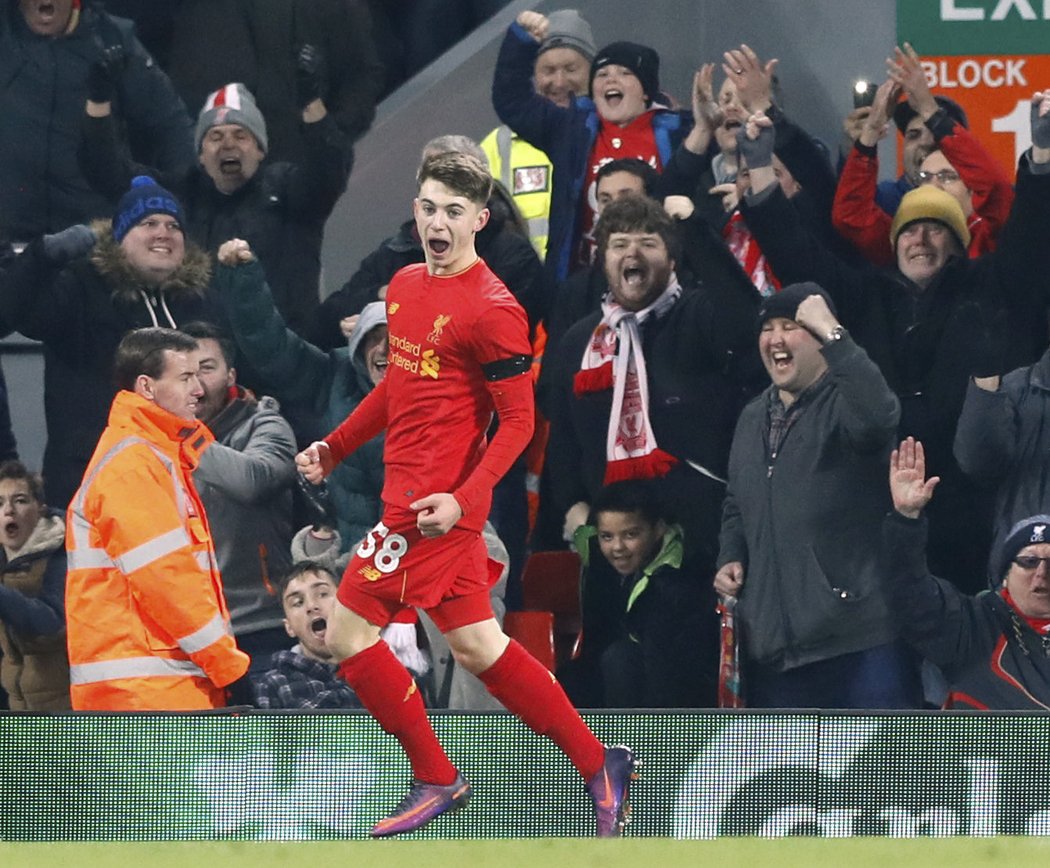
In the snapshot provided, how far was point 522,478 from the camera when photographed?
26.5 ft

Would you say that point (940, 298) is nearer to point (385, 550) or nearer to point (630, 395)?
point (630, 395)

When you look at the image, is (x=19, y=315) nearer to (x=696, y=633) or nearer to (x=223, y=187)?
(x=223, y=187)

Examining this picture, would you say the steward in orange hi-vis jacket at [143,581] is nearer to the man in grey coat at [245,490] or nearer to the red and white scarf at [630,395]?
the man in grey coat at [245,490]

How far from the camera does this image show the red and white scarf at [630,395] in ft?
25.5

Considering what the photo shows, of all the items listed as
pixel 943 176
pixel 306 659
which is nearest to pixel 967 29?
pixel 943 176

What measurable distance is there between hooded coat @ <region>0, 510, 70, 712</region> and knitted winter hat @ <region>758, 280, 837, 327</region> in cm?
234

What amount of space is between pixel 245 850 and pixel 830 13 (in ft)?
17.2

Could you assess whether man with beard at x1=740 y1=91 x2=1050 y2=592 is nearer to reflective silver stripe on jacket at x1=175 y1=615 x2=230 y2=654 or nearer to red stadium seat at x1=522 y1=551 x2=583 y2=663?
red stadium seat at x1=522 y1=551 x2=583 y2=663

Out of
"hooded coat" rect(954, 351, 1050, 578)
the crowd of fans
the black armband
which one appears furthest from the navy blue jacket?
the black armband

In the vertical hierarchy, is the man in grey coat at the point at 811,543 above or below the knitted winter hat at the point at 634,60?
below

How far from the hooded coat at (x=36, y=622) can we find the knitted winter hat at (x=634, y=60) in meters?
2.48

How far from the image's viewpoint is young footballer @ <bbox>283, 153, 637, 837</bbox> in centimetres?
571

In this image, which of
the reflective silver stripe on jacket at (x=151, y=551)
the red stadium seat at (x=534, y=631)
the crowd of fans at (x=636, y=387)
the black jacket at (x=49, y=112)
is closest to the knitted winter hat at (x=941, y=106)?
the crowd of fans at (x=636, y=387)

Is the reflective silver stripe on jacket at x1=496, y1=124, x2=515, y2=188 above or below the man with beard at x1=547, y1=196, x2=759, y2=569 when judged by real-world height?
above
